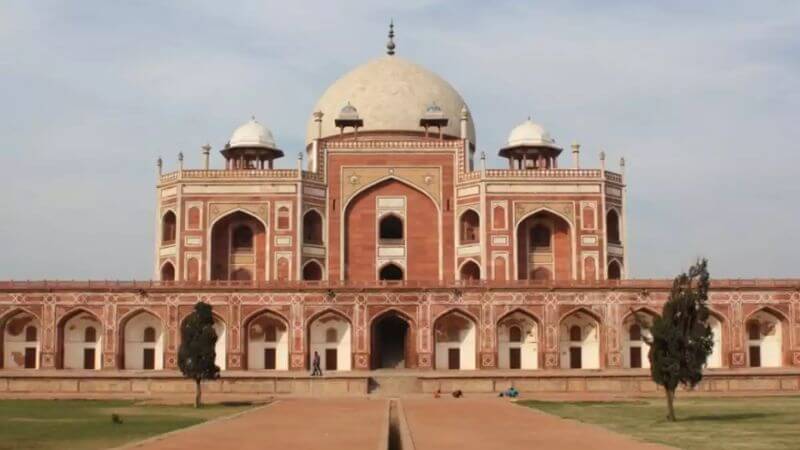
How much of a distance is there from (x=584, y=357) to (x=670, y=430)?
18778 millimetres

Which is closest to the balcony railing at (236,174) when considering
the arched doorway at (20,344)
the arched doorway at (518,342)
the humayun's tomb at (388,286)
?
the humayun's tomb at (388,286)

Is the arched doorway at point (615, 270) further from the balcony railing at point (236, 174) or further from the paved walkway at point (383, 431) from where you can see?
the paved walkway at point (383, 431)

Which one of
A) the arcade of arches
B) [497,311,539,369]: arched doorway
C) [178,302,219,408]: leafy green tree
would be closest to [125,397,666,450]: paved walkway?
[178,302,219,408]: leafy green tree

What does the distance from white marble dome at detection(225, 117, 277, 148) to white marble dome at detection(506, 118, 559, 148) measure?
377 inches

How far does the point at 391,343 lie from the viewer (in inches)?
1486

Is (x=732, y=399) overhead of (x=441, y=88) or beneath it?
beneath

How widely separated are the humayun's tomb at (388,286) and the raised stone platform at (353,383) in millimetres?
62

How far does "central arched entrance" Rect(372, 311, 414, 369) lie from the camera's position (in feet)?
121

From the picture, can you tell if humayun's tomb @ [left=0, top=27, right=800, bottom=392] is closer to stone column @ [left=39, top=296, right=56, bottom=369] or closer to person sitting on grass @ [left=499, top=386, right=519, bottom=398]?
stone column @ [left=39, top=296, right=56, bottom=369]

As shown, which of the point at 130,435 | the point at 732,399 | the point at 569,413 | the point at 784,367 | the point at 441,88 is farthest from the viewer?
the point at 441,88

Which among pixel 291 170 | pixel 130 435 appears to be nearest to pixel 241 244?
pixel 291 170

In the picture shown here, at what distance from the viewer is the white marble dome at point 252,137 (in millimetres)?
42562

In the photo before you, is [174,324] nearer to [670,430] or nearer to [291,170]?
[291,170]

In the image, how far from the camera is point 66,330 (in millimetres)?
35812
